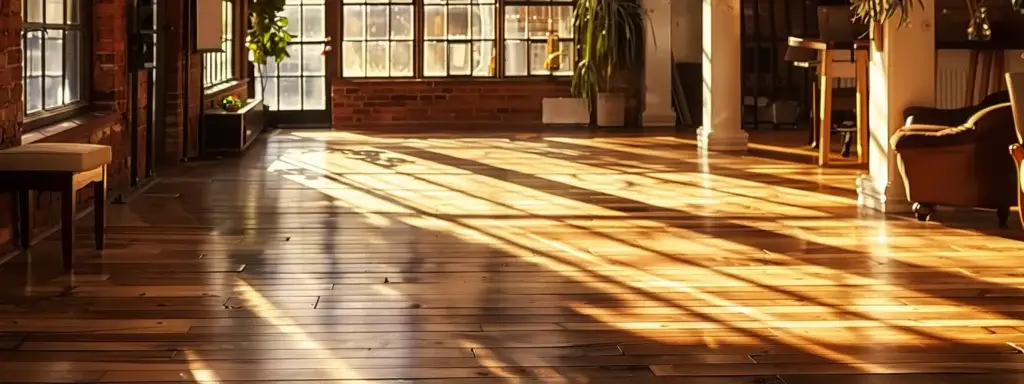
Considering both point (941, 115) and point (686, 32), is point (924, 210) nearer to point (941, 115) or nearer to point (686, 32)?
point (941, 115)

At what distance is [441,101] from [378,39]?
0.96 meters

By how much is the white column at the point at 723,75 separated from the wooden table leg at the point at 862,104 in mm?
1482

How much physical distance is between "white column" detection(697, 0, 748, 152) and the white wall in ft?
10.6

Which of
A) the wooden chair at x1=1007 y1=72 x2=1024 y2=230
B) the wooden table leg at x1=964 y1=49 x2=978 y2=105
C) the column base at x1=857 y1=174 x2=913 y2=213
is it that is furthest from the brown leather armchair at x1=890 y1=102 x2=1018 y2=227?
the wooden table leg at x1=964 y1=49 x2=978 y2=105

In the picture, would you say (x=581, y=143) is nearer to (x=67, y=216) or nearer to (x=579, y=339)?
(x=67, y=216)

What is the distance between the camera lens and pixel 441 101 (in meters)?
15.8

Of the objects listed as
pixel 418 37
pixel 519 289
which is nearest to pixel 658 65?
pixel 418 37

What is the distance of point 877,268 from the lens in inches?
241

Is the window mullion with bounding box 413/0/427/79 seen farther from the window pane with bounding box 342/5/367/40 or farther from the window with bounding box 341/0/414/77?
the window pane with bounding box 342/5/367/40

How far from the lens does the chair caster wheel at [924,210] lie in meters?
7.64

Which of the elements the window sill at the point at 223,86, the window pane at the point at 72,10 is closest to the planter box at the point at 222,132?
the window sill at the point at 223,86

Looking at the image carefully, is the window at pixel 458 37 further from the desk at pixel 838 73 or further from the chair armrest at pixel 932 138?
the chair armrest at pixel 932 138

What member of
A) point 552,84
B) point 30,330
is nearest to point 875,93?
point 30,330

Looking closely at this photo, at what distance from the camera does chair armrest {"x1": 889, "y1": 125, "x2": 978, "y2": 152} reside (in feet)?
24.2
